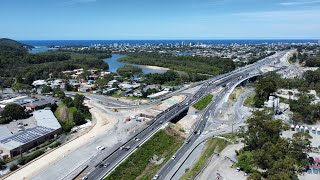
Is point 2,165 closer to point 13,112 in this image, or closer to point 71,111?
point 13,112

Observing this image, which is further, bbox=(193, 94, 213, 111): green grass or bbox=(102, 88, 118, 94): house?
bbox=(102, 88, 118, 94): house

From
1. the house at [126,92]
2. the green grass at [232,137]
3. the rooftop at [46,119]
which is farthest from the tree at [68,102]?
the green grass at [232,137]

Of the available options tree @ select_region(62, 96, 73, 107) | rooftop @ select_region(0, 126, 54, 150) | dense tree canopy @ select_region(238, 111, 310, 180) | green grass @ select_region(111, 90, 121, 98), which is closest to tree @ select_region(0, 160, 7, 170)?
rooftop @ select_region(0, 126, 54, 150)

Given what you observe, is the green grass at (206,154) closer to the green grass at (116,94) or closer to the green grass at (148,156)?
the green grass at (148,156)

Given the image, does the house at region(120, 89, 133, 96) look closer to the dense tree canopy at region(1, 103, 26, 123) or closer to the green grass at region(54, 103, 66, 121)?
the green grass at region(54, 103, 66, 121)

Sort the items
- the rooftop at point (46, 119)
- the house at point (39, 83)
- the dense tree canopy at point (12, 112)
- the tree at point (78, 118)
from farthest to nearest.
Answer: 1. the house at point (39, 83)
2. the dense tree canopy at point (12, 112)
3. the tree at point (78, 118)
4. the rooftop at point (46, 119)

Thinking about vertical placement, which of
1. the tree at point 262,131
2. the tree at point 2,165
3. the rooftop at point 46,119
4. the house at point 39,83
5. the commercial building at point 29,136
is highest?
the tree at point 262,131
